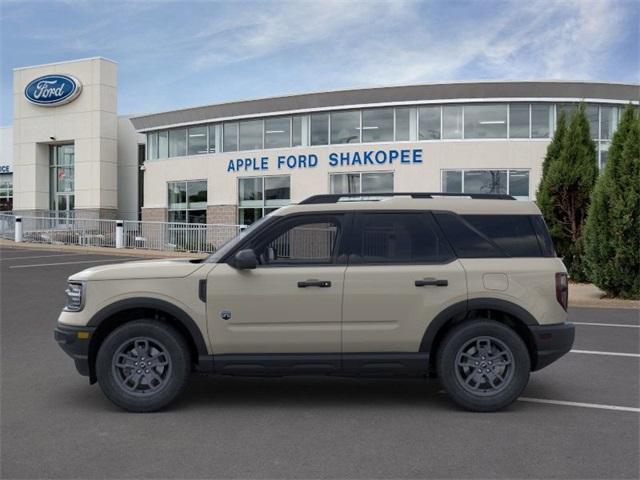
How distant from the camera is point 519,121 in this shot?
25.0 metres

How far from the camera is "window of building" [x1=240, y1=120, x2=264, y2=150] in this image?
1148 inches

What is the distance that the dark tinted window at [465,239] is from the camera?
567 cm

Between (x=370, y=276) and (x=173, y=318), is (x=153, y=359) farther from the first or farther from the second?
(x=370, y=276)

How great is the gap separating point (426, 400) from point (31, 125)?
120ft

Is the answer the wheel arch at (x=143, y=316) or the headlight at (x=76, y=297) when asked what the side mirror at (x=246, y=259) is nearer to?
the wheel arch at (x=143, y=316)

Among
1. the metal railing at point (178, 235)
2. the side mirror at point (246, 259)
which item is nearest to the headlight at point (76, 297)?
the side mirror at point (246, 259)

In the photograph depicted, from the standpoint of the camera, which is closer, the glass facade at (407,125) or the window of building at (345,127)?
the glass facade at (407,125)

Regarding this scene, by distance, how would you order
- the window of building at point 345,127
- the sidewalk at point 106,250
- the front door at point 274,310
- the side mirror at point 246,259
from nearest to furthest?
the side mirror at point 246,259
the front door at point 274,310
the sidewalk at point 106,250
the window of building at point 345,127

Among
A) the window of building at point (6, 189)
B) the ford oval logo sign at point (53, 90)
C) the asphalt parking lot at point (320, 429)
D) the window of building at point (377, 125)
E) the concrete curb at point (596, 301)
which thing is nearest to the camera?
the asphalt parking lot at point (320, 429)

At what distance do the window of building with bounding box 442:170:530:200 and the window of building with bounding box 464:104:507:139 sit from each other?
1416 mm

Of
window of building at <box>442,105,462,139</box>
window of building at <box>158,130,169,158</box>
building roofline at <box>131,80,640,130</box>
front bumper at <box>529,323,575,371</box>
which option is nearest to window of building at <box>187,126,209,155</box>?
window of building at <box>158,130,169,158</box>

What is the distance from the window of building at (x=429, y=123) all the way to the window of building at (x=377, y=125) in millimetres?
1216

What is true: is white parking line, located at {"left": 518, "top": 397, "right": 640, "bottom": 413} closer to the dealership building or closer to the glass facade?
the dealership building

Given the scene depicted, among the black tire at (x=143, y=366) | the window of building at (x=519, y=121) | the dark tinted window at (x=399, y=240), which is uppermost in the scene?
the window of building at (x=519, y=121)
